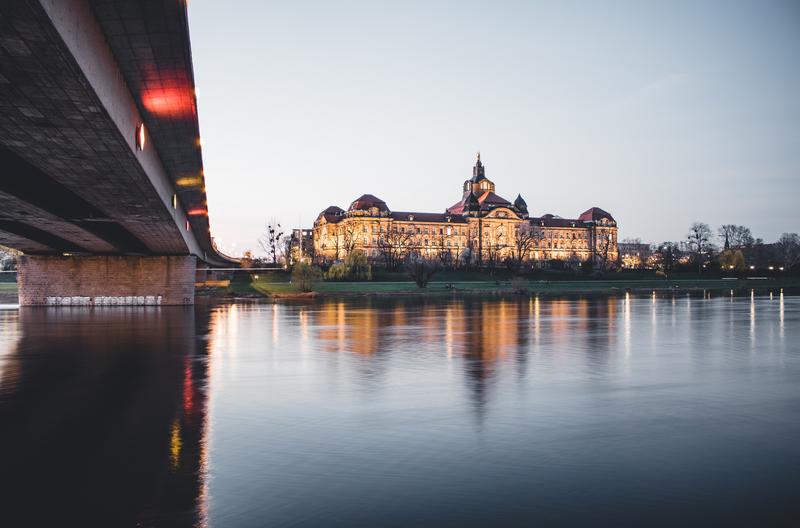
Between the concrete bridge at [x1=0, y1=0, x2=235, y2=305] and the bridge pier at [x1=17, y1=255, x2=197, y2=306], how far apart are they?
257 inches

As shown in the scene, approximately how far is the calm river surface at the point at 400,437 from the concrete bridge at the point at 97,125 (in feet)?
23.3

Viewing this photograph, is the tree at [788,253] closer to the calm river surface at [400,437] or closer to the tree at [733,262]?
the tree at [733,262]

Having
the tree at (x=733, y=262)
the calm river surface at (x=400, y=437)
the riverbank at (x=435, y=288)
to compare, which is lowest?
the calm river surface at (x=400, y=437)

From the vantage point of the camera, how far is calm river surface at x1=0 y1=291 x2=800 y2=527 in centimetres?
706

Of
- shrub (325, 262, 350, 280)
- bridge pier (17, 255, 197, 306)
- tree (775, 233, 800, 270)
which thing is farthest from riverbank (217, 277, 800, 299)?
tree (775, 233, 800, 270)

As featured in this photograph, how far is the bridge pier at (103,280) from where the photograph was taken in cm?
5612

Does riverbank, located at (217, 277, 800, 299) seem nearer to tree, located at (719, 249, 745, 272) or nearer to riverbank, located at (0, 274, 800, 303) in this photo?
riverbank, located at (0, 274, 800, 303)

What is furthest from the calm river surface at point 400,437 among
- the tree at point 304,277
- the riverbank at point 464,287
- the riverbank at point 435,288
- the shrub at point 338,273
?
the shrub at point 338,273

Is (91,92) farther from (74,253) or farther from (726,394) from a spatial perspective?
(74,253)

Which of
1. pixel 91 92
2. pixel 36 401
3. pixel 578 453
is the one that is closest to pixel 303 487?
pixel 578 453

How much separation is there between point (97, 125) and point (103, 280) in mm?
42525

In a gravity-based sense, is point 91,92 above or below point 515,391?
above

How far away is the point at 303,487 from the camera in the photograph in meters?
7.72

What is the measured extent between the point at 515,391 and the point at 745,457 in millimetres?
5752
